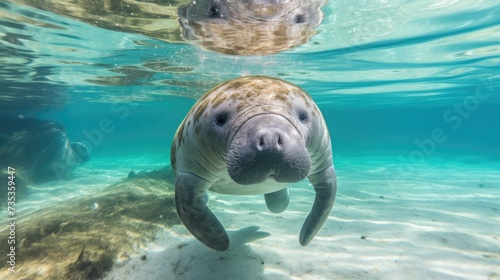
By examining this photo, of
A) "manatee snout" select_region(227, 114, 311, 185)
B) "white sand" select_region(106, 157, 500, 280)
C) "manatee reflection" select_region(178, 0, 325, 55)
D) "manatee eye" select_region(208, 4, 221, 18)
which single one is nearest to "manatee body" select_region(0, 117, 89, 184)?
"manatee reflection" select_region(178, 0, 325, 55)

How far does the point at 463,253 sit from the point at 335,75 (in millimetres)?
13730

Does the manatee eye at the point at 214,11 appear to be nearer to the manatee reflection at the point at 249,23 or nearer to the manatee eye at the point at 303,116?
the manatee reflection at the point at 249,23

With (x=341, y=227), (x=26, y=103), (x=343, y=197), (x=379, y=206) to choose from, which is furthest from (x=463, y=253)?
(x=26, y=103)

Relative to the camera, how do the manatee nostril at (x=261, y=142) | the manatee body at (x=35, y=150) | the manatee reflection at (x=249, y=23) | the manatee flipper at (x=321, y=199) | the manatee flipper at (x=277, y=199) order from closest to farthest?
the manatee nostril at (x=261, y=142), the manatee flipper at (x=321, y=199), the manatee flipper at (x=277, y=199), the manatee reflection at (x=249, y=23), the manatee body at (x=35, y=150)

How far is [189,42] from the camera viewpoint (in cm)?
926

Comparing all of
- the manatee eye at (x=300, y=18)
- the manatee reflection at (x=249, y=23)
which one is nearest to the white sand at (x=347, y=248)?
the manatee reflection at (x=249, y=23)

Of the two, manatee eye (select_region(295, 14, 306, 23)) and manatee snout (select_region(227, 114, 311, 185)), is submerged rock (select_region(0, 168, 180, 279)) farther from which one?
manatee eye (select_region(295, 14, 306, 23))

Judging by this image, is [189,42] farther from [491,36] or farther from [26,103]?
[26,103]

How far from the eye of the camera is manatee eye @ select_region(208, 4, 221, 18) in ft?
20.2

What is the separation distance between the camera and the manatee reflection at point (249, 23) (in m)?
6.10

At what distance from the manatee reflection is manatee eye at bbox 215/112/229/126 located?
3.99 m

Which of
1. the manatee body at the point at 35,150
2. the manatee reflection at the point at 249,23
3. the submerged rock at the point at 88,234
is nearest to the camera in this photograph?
the submerged rock at the point at 88,234

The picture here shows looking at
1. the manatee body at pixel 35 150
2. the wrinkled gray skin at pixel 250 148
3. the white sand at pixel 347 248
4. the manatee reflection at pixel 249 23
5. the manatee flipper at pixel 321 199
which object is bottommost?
the manatee body at pixel 35 150

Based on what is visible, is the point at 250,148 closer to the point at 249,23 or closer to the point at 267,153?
the point at 267,153
